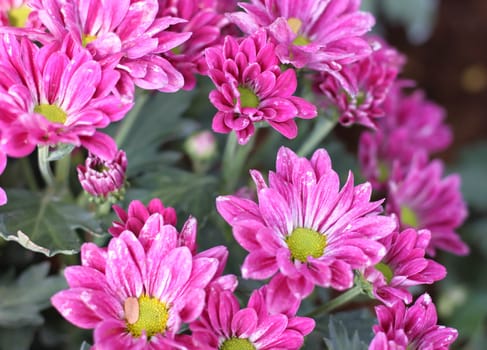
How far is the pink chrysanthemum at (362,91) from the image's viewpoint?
0.92m

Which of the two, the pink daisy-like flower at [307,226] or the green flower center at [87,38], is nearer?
the pink daisy-like flower at [307,226]

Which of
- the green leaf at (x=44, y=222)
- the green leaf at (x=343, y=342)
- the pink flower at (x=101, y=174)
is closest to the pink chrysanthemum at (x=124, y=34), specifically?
the pink flower at (x=101, y=174)

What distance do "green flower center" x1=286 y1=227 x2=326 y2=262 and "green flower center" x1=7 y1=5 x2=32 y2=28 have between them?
1.40ft

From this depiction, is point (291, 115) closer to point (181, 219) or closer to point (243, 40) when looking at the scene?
point (243, 40)

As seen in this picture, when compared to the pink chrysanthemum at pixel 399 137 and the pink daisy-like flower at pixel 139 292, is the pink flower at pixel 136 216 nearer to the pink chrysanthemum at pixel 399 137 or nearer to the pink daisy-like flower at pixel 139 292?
the pink daisy-like flower at pixel 139 292

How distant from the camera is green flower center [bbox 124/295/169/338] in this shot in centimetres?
73

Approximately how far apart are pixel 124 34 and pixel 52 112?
0.40 feet

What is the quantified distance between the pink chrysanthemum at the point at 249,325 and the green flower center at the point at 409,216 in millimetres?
434

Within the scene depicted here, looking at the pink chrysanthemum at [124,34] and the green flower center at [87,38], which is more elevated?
the pink chrysanthemum at [124,34]

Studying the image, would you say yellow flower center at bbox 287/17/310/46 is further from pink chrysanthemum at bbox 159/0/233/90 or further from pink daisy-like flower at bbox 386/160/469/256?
pink daisy-like flower at bbox 386/160/469/256

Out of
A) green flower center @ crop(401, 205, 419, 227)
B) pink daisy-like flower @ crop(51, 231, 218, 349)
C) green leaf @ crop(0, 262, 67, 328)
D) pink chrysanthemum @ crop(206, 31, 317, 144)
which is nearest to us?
pink daisy-like flower @ crop(51, 231, 218, 349)

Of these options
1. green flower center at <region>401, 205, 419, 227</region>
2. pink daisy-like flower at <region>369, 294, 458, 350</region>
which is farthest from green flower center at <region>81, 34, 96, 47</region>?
green flower center at <region>401, 205, 419, 227</region>

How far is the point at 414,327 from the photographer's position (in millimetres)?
758

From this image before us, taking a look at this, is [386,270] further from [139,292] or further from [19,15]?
[19,15]
